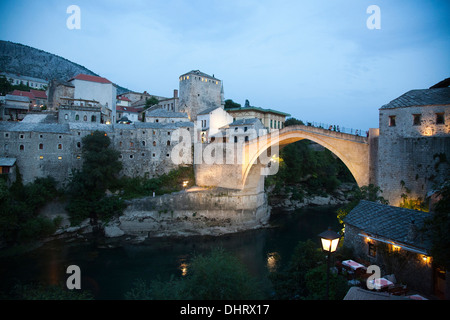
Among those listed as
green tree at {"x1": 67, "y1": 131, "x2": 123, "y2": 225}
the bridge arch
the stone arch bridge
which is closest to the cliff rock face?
the stone arch bridge

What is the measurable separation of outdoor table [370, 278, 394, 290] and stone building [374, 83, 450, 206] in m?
5.06

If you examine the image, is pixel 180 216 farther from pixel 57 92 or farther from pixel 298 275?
pixel 57 92

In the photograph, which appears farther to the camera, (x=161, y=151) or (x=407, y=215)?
(x=161, y=151)

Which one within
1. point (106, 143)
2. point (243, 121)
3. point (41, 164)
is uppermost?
point (243, 121)

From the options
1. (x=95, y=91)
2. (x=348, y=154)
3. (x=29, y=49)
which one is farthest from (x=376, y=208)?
(x=29, y=49)

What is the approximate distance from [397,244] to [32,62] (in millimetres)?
93103

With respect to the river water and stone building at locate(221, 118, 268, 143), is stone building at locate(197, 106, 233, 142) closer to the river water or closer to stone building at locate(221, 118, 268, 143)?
stone building at locate(221, 118, 268, 143)

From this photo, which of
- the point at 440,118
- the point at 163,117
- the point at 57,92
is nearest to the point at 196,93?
the point at 163,117

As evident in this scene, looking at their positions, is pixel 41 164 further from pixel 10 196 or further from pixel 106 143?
pixel 106 143

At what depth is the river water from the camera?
14492 mm

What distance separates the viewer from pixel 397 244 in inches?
367

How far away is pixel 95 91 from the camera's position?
3153cm

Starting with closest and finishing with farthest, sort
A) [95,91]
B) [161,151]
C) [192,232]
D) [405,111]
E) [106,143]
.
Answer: [405,111]
[192,232]
[106,143]
[161,151]
[95,91]
